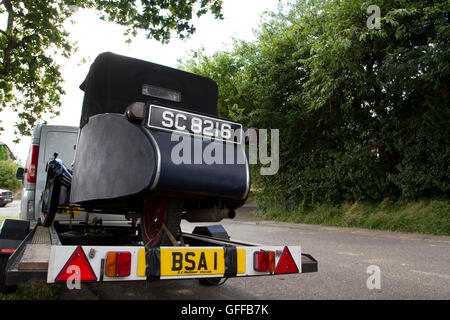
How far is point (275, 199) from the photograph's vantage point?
1546cm

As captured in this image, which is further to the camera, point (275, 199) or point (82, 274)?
point (275, 199)

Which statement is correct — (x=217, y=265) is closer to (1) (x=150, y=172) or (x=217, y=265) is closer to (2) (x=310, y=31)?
(1) (x=150, y=172)

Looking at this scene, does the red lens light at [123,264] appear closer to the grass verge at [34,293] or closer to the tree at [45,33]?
the grass verge at [34,293]

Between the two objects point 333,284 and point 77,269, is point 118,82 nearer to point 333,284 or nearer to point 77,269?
point 77,269

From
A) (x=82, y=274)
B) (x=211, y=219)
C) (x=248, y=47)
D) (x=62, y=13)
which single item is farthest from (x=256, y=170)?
(x=82, y=274)

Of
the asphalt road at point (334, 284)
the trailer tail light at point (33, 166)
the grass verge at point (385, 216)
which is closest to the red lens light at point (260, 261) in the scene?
the asphalt road at point (334, 284)

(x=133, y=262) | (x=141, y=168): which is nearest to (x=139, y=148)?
(x=141, y=168)

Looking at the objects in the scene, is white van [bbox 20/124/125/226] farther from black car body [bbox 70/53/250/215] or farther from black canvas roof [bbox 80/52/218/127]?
black canvas roof [bbox 80/52/218/127]

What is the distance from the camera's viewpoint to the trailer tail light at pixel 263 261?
276cm

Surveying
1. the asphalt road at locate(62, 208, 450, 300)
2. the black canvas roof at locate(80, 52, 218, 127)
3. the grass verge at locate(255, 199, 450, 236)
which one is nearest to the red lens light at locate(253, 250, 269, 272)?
the asphalt road at locate(62, 208, 450, 300)

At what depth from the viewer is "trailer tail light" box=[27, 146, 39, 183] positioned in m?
5.61

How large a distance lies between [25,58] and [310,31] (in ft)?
33.9

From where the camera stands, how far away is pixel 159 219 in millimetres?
3160

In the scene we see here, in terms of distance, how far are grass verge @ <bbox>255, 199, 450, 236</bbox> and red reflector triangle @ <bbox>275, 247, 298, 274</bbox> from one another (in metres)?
8.04
